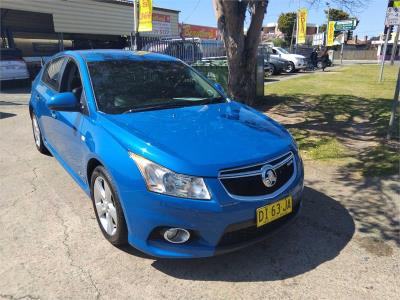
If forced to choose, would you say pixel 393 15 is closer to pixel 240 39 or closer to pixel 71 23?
pixel 240 39

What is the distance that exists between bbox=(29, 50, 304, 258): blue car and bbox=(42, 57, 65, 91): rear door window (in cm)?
68

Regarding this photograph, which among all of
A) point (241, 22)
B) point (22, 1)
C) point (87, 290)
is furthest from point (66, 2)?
point (87, 290)

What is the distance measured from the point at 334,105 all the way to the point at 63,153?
762cm

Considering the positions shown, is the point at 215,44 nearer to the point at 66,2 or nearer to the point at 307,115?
the point at 66,2

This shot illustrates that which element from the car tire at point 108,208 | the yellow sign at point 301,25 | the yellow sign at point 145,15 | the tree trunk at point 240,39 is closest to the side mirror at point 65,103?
the car tire at point 108,208

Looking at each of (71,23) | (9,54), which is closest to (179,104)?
(9,54)

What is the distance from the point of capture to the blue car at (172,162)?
2.74 metres

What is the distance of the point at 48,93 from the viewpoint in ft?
16.4

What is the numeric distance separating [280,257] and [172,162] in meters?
1.28

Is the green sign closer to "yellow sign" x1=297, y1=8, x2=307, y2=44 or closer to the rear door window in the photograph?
"yellow sign" x1=297, y1=8, x2=307, y2=44

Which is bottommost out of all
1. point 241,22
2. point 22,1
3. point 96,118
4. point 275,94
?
point 275,94

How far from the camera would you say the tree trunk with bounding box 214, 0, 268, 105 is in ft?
23.6

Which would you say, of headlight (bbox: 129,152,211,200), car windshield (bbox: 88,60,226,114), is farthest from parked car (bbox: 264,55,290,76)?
headlight (bbox: 129,152,211,200)

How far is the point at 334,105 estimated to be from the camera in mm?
9984
